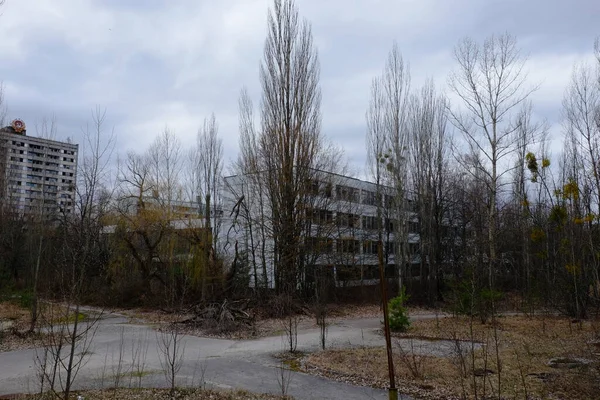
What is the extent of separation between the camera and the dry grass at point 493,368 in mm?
7020

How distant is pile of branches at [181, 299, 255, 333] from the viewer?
1519 cm

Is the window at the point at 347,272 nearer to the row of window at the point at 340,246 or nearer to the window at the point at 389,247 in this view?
the row of window at the point at 340,246

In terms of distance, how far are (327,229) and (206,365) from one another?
48.8ft

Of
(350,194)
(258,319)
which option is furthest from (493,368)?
(350,194)

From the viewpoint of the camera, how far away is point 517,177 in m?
33.1

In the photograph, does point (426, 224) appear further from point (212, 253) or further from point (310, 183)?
point (212, 253)

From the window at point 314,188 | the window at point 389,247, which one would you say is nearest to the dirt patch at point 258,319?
the window at point 389,247

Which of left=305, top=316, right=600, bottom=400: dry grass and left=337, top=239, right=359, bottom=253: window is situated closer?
left=305, top=316, right=600, bottom=400: dry grass

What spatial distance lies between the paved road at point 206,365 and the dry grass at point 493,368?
76cm

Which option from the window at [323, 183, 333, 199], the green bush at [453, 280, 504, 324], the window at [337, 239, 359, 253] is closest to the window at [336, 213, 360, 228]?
the window at [337, 239, 359, 253]

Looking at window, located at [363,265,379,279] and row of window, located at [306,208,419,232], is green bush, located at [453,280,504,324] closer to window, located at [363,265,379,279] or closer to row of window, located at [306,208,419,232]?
row of window, located at [306,208,419,232]

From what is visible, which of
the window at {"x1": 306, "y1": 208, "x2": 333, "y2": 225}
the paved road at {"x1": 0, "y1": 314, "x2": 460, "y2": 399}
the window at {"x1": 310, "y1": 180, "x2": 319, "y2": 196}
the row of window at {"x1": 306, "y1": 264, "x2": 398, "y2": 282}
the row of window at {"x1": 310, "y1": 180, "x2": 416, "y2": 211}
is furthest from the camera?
the row of window at {"x1": 306, "y1": 264, "x2": 398, "y2": 282}

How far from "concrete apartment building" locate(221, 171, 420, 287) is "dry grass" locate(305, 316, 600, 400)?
7.81 meters

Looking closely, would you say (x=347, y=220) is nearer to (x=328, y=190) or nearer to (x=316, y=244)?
(x=328, y=190)
